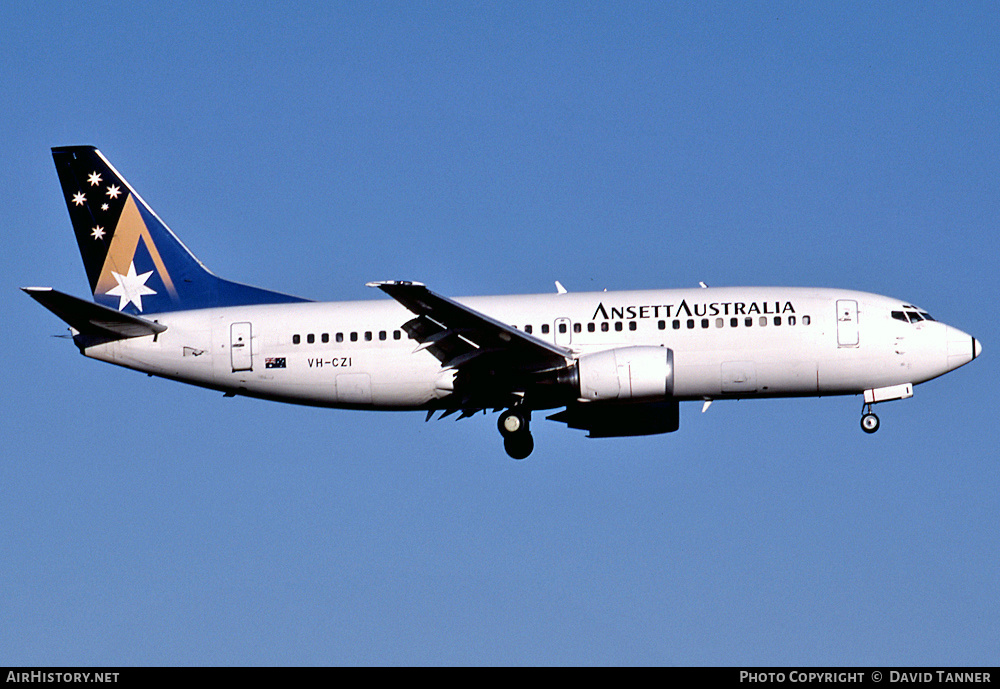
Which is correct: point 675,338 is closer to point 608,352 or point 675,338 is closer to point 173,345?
point 608,352

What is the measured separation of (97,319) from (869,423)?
72.8ft

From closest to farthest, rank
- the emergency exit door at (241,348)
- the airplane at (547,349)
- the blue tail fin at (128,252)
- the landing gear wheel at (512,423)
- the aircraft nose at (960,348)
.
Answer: the airplane at (547,349) → the aircraft nose at (960,348) → the landing gear wheel at (512,423) → the emergency exit door at (241,348) → the blue tail fin at (128,252)

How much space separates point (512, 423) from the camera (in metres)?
39.9

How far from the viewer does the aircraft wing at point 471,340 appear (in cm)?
3697

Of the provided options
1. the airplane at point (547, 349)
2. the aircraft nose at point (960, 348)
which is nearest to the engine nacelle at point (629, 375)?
the airplane at point (547, 349)

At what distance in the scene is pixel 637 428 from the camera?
137ft

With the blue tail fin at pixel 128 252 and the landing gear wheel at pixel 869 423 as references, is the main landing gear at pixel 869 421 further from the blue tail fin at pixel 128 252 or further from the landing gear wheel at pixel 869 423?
the blue tail fin at pixel 128 252

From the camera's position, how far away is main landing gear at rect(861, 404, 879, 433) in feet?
131

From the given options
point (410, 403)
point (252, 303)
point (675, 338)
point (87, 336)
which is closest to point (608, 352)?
point (675, 338)

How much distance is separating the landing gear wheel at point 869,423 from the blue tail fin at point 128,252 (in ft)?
56.0

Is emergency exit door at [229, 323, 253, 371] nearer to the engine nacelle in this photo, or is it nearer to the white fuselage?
the white fuselage

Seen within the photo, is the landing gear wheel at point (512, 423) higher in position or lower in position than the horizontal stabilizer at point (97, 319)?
lower

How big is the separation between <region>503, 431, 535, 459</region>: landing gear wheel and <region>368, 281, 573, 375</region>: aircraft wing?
240cm

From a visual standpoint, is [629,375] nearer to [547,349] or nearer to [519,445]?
[547,349]
